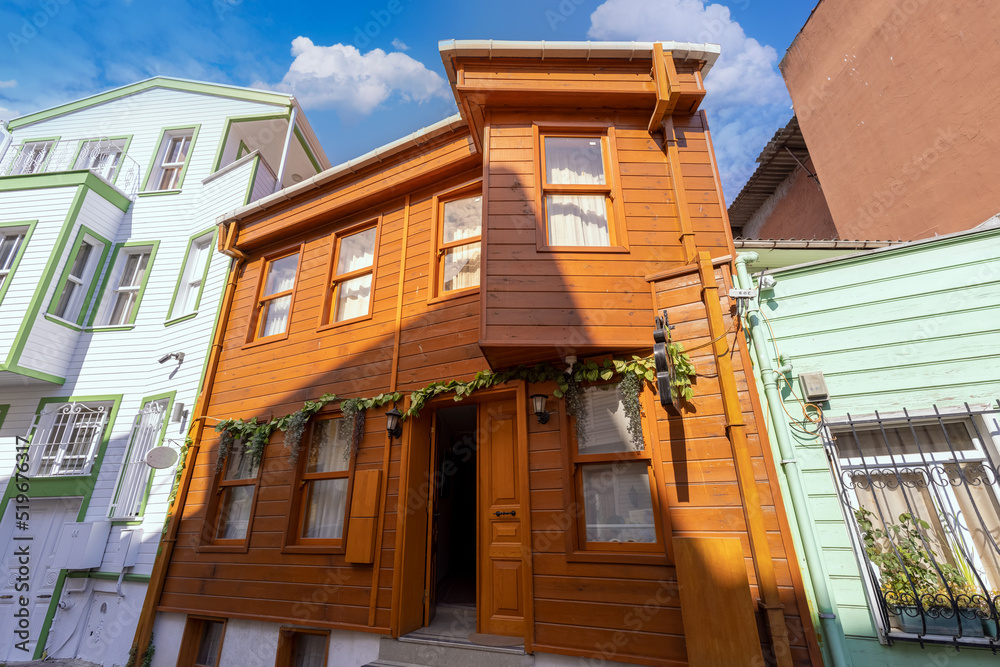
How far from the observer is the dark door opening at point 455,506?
672 centimetres

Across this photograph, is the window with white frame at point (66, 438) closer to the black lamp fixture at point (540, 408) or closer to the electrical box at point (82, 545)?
the electrical box at point (82, 545)

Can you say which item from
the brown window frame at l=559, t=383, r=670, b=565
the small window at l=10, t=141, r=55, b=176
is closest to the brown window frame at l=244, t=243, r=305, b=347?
the brown window frame at l=559, t=383, r=670, b=565

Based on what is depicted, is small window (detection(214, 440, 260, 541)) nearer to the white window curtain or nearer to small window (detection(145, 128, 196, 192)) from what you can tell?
the white window curtain

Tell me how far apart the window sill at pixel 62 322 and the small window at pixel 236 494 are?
5338mm

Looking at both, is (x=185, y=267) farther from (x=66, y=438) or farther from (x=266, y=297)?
(x=66, y=438)

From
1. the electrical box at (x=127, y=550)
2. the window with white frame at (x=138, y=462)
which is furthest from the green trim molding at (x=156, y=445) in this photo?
the electrical box at (x=127, y=550)

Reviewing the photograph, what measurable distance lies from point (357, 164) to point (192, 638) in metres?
Result: 7.21

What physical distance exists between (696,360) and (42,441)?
11430 millimetres

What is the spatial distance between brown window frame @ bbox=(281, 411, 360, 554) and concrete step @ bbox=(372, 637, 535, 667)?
126cm

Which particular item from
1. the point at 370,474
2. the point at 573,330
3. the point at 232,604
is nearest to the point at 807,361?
the point at 573,330

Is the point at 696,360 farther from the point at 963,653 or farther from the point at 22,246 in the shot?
the point at 22,246

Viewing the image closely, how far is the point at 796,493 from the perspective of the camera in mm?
3834

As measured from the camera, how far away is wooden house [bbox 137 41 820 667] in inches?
160

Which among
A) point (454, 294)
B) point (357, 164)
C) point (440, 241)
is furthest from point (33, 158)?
point (454, 294)
